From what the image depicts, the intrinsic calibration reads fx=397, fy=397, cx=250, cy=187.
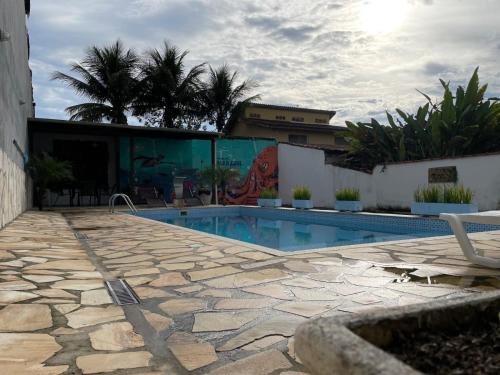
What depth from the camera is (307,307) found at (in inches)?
115

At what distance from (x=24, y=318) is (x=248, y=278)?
1.89m

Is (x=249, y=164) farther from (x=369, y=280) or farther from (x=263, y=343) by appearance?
(x=263, y=343)

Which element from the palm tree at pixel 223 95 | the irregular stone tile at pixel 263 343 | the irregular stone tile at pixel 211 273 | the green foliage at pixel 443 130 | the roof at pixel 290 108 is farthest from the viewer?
the roof at pixel 290 108

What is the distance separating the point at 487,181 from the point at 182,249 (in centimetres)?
968

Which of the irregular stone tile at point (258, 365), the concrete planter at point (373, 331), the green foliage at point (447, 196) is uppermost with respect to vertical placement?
the green foliage at point (447, 196)

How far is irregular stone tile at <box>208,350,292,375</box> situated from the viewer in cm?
198

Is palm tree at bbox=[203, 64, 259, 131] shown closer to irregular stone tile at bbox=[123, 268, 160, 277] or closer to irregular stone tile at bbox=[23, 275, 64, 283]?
irregular stone tile at bbox=[123, 268, 160, 277]

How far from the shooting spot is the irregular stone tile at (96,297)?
3.12m

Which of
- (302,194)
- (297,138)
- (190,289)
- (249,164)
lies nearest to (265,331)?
(190,289)

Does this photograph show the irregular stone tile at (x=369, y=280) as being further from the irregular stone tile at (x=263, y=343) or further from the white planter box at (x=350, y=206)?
the white planter box at (x=350, y=206)

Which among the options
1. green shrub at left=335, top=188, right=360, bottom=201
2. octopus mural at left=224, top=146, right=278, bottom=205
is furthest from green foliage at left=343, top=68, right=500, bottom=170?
octopus mural at left=224, top=146, right=278, bottom=205

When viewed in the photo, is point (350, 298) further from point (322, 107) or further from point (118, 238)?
point (322, 107)

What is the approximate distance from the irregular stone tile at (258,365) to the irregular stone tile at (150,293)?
1.37 metres

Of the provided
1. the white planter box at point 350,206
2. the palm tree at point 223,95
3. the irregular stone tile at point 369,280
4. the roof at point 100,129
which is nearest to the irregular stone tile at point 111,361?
the irregular stone tile at point 369,280
